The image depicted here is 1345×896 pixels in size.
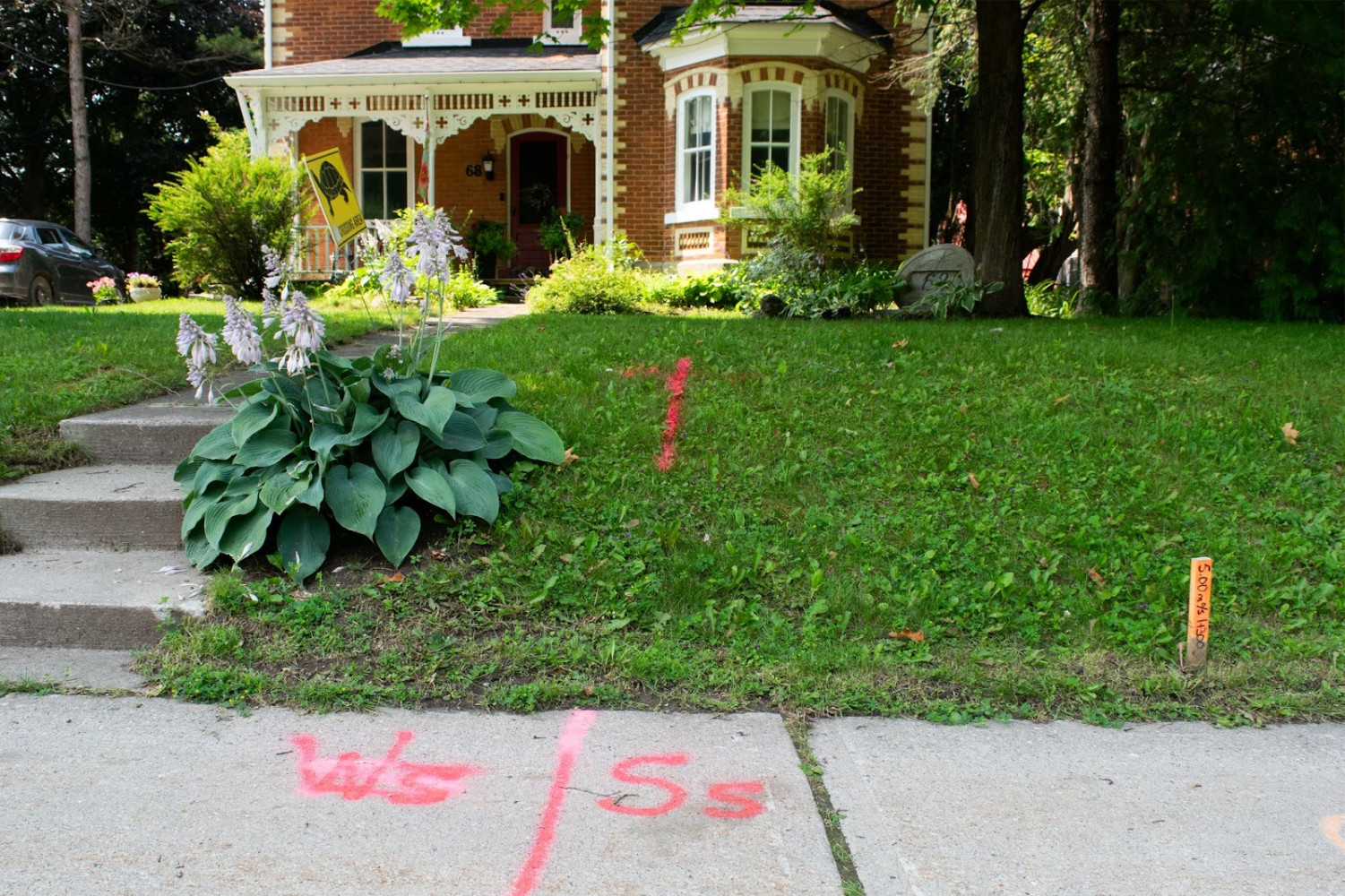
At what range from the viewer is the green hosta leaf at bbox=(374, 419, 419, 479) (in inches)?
182

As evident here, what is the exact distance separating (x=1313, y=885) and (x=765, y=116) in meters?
14.8

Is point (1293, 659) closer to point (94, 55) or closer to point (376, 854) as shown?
point (376, 854)

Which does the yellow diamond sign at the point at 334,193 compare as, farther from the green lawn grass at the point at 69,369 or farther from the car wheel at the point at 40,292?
the car wheel at the point at 40,292

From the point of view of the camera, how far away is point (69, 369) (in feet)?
22.7

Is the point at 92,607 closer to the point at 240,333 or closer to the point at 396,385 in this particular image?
the point at 240,333

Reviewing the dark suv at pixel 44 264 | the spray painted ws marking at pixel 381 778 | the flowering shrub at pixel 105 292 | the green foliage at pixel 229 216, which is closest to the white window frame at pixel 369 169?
the flowering shrub at pixel 105 292

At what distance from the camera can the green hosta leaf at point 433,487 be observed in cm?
455

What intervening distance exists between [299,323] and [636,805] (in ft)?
8.06

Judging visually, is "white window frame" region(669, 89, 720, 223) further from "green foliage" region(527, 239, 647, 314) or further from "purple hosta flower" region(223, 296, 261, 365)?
"purple hosta flower" region(223, 296, 261, 365)

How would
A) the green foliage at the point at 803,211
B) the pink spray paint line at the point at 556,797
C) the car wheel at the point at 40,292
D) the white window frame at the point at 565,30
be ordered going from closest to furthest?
1. the pink spray paint line at the point at 556,797
2. the green foliage at the point at 803,211
3. the car wheel at the point at 40,292
4. the white window frame at the point at 565,30

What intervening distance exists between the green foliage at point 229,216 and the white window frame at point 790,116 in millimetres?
6422

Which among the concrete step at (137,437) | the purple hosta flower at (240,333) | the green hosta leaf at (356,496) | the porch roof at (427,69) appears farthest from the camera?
the porch roof at (427,69)

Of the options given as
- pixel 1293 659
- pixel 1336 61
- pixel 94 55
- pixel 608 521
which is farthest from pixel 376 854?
pixel 94 55

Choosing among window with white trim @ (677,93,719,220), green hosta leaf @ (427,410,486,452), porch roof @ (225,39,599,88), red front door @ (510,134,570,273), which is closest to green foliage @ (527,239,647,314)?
window with white trim @ (677,93,719,220)
